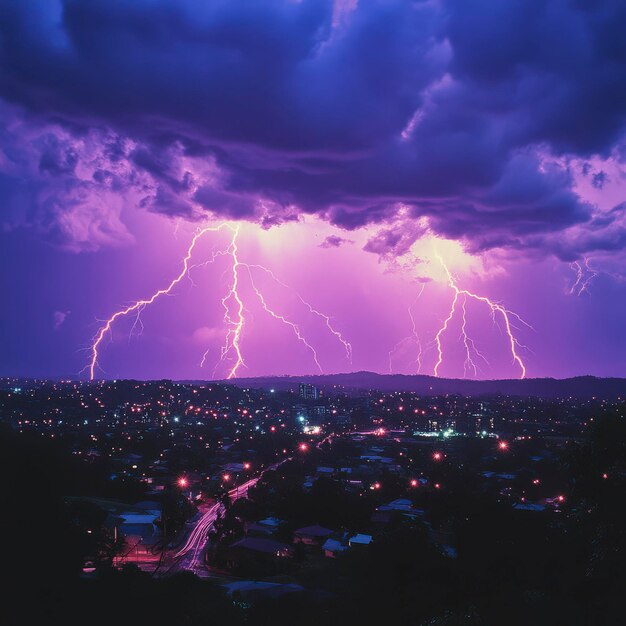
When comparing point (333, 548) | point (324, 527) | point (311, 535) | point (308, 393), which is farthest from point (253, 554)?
point (308, 393)

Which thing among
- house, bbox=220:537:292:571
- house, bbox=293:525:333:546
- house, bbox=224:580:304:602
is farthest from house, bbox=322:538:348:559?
house, bbox=224:580:304:602

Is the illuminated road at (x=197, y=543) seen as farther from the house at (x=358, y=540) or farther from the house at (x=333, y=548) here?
the house at (x=358, y=540)

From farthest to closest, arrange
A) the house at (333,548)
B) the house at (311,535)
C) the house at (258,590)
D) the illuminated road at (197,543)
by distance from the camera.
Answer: the house at (311,535)
the house at (333,548)
the illuminated road at (197,543)
the house at (258,590)

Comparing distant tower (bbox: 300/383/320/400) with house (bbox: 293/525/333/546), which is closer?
house (bbox: 293/525/333/546)

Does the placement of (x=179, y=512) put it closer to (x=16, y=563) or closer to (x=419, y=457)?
(x=16, y=563)

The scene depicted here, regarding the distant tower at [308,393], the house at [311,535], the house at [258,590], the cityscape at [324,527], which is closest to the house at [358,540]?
the cityscape at [324,527]

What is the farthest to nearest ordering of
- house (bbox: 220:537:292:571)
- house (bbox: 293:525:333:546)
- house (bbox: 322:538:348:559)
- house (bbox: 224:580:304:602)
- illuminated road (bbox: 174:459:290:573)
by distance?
1. house (bbox: 293:525:333:546)
2. house (bbox: 322:538:348:559)
3. illuminated road (bbox: 174:459:290:573)
4. house (bbox: 220:537:292:571)
5. house (bbox: 224:580:304:602)

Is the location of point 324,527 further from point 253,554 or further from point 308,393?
point 308,393

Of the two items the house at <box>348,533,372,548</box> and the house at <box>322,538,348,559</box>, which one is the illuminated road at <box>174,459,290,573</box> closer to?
the house at <box>322,538,348,559</box>
